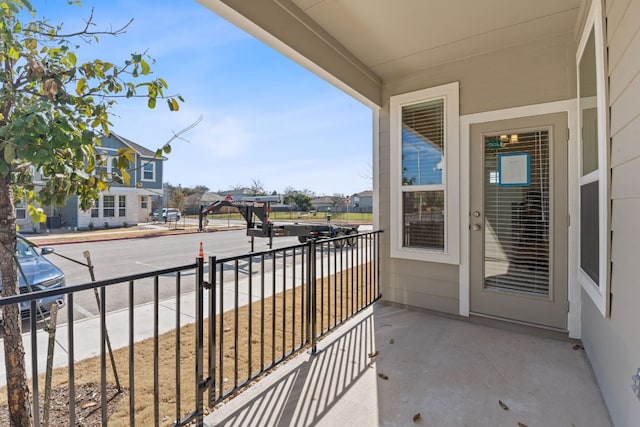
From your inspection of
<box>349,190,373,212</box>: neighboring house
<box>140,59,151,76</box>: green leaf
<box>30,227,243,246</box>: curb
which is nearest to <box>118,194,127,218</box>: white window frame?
<box>30,227,243,246</box>: curb

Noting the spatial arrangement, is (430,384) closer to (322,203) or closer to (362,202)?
(362,202)

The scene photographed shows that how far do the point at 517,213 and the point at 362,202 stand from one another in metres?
32.1

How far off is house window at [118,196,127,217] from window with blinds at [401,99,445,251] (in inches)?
697

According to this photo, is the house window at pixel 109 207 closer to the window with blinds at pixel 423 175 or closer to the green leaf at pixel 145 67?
the window with blinds at pixel 423 175

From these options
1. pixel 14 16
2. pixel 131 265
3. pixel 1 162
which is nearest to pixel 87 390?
pixel 1 162

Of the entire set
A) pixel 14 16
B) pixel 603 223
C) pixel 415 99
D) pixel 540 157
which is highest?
pixel 415 99

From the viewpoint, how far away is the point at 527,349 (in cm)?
239

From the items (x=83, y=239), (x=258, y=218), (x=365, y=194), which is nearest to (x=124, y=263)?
(x=258, y=218)

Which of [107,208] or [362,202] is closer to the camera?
[107,208]

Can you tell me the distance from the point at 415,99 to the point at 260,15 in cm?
186

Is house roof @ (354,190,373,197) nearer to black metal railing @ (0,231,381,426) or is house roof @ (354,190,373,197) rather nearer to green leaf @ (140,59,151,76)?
black metal railing @ (0,231,381,426)

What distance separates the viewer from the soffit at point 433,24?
225cm

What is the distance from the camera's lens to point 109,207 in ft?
53.9

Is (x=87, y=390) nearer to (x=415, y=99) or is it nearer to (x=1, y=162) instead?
(x=1, y=162)
